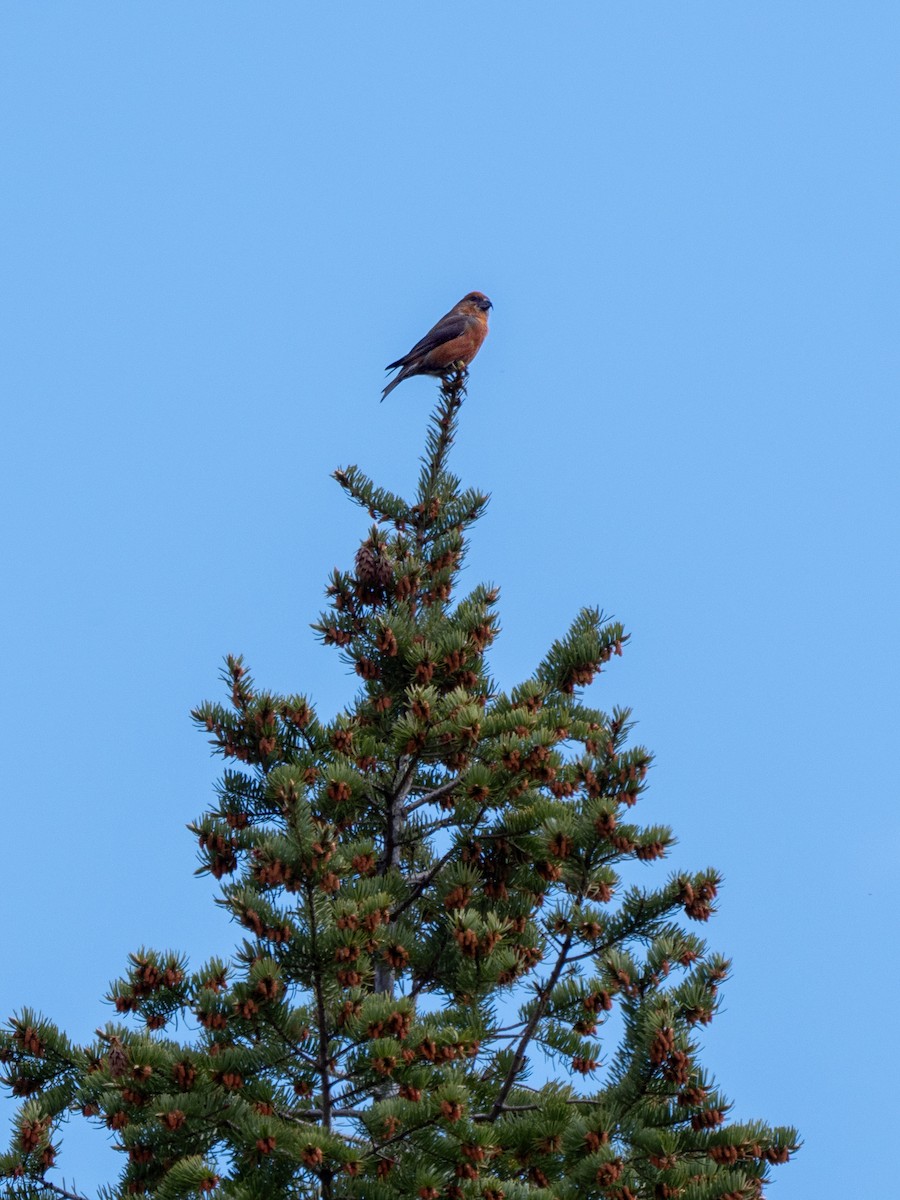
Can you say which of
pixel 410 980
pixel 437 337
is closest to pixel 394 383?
pixel 437 337

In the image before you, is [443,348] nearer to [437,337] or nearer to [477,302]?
[437,337]

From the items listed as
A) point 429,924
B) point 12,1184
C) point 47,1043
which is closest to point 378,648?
point 429,924

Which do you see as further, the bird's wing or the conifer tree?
the bird's wing

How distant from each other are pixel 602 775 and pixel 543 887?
3.50 feet

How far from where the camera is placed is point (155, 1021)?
6297 mm

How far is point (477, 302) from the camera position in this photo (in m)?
12.7

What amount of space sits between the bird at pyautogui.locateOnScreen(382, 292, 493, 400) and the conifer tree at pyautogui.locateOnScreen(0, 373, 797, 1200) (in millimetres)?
4660

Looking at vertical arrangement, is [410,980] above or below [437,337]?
below

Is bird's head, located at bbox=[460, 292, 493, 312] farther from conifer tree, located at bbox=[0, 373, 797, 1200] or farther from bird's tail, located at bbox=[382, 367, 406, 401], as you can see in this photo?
conifer tree, located at bbox=[0, 373, 797, 1200]

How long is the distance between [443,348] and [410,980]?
20.5 ft

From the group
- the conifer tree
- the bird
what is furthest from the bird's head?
the conifer tree

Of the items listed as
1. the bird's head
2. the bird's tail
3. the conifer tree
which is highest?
the bird's head

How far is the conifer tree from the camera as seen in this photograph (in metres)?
5.14

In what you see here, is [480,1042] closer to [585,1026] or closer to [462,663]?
[585,1026]
